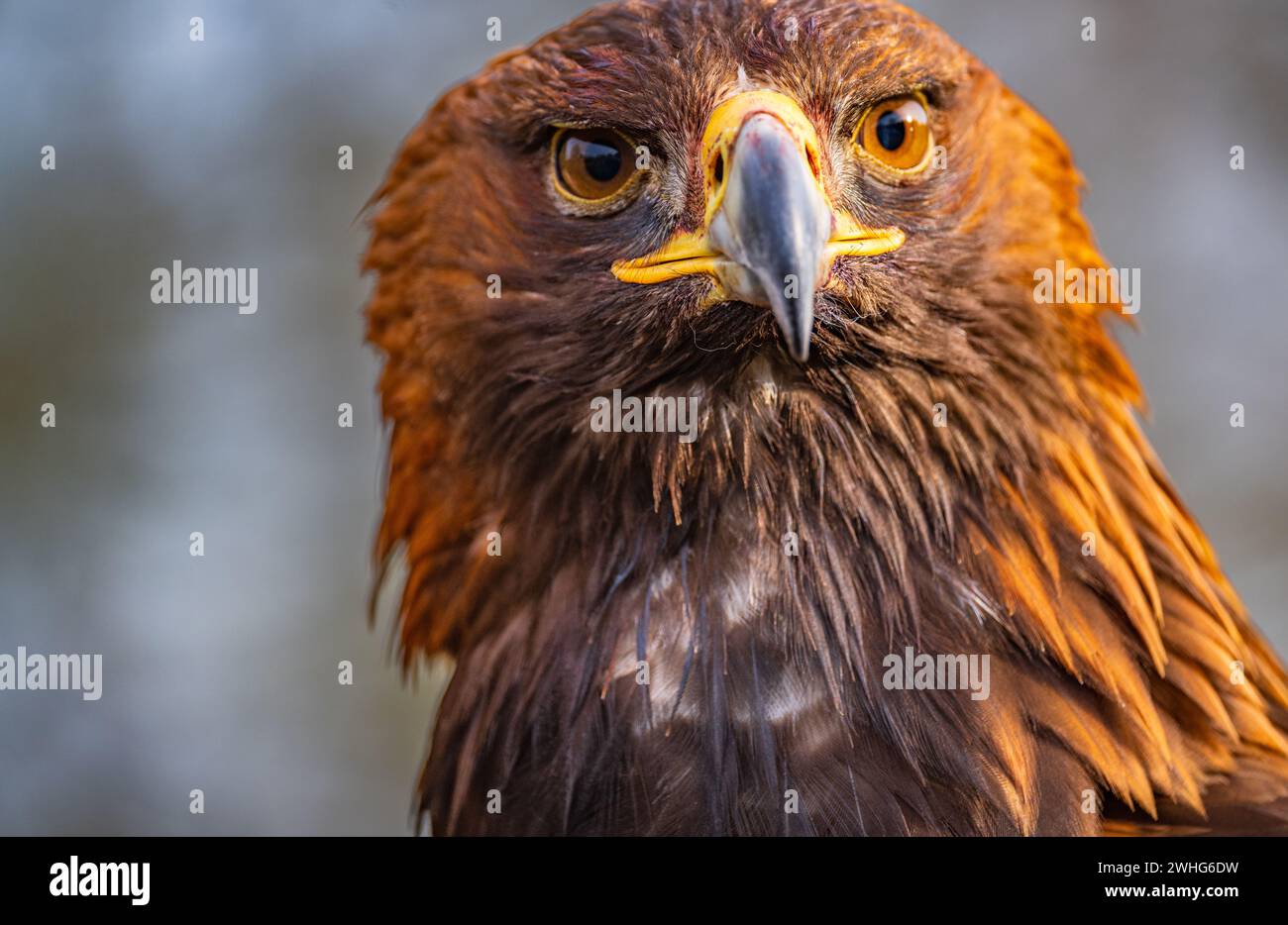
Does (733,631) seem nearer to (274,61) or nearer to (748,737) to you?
(748,737)

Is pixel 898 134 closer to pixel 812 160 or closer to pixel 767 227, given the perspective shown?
pixel 812 160

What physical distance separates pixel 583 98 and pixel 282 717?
346cm

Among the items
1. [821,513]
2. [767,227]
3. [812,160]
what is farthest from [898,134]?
[821,513]

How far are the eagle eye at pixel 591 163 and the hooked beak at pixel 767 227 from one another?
0.14 meters

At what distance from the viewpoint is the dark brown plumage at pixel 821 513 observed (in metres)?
1.83

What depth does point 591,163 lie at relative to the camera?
1.96 m

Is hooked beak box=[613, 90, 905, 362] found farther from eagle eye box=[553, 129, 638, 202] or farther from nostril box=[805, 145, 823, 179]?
eagle eye box=[553, 129, 638, 202]

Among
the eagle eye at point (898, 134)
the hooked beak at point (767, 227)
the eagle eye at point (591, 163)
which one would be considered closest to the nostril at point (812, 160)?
the hooked beak at point (767, 227)

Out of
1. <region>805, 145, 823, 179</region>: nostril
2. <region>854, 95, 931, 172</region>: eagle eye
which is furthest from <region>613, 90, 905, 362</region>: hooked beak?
<region>854, 95, 931, 172</region>: eagle eye

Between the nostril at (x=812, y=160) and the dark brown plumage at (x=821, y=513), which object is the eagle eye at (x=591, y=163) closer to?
the dark brown plumage at (x=821, y=513)

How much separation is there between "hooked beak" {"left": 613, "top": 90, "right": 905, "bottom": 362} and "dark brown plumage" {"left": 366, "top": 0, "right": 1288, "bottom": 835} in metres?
0.03

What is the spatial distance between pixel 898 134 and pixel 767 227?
0.43m

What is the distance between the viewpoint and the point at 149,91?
4586mm

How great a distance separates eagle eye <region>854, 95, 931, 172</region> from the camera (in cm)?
192
